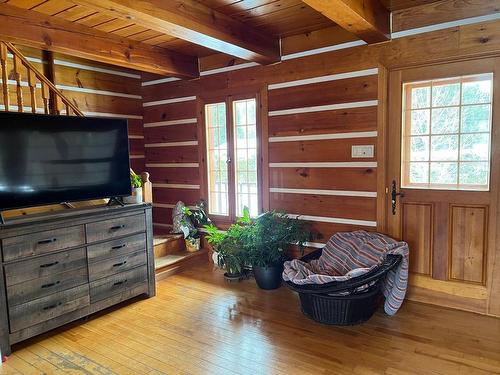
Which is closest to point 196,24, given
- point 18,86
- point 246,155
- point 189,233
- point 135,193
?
point 18,86

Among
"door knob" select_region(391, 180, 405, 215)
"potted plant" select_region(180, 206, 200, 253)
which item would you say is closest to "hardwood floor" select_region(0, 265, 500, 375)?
"door knob" select_region(391, 180, 405, 215)

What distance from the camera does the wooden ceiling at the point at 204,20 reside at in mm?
2541

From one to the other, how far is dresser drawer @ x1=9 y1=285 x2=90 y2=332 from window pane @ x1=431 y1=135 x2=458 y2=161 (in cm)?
317

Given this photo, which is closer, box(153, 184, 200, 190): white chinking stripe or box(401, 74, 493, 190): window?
box(401, 74, 493, 190): window

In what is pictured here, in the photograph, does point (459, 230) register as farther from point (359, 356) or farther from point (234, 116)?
point (234, 116)

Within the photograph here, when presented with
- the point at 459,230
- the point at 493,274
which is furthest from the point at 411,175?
the point at 493,274

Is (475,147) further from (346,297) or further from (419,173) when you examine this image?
(346,297)

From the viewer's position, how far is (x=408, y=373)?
224 cm

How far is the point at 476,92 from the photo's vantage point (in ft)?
9.58

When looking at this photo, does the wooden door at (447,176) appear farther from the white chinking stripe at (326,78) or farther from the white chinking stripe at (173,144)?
the white chinking stripe at (173,144)

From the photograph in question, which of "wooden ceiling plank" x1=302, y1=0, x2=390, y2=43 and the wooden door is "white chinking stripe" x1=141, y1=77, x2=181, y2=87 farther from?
the wooden door

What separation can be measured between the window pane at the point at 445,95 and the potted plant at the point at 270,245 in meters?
1.67

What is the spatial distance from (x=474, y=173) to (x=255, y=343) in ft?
7.32

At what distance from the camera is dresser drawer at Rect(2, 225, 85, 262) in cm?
252
